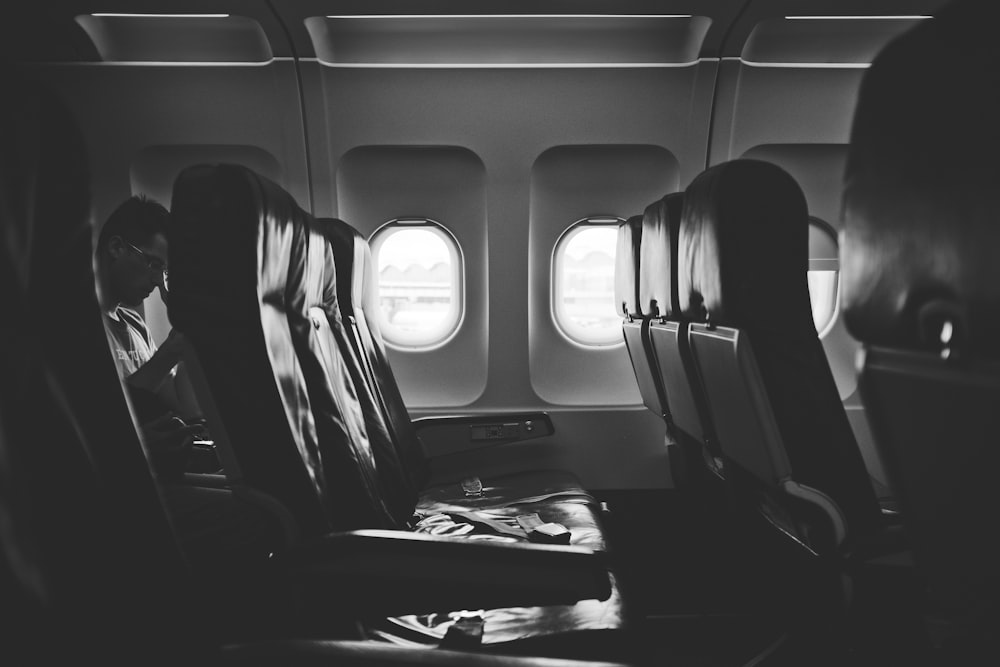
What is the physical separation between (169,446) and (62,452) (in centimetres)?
147

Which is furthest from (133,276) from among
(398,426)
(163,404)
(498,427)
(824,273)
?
(824,273)

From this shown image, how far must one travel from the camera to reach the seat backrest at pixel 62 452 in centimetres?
62

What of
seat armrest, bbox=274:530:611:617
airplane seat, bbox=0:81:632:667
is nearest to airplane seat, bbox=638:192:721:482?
seat armrest, bbox=274:530:611:617

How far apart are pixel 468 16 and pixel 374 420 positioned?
7.03ft

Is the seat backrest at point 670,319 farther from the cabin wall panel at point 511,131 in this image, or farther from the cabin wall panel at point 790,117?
the cabin wall panel at point 790,117

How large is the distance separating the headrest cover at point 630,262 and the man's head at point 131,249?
182 cm

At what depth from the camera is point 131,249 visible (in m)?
2.67

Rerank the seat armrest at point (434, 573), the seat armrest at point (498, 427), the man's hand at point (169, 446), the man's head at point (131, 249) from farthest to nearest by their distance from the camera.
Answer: the seat armrest at point (498, 427) < the man's head at point (131, 249) < the man's hand at point (169, 446) < the seat armrest at point (434, 573)

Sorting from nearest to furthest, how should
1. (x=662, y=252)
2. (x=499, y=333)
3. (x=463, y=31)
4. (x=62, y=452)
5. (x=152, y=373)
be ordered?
(x=62, y=452), (x=152, y=373), (x=662, y=252), (x=463, y=31), (x=499, y=333)

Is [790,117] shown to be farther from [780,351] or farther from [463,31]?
[780,351]

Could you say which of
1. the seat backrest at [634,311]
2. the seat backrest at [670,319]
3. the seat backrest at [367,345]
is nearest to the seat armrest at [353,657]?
the seat backrest at [367,345]

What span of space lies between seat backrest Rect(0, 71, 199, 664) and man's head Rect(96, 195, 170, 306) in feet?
6.83

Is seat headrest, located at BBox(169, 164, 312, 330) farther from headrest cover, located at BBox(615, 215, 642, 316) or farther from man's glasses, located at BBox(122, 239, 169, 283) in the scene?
headrest cover, located at BBox(615, 215, 642, 316)

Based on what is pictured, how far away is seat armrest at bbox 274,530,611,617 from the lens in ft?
3.62
